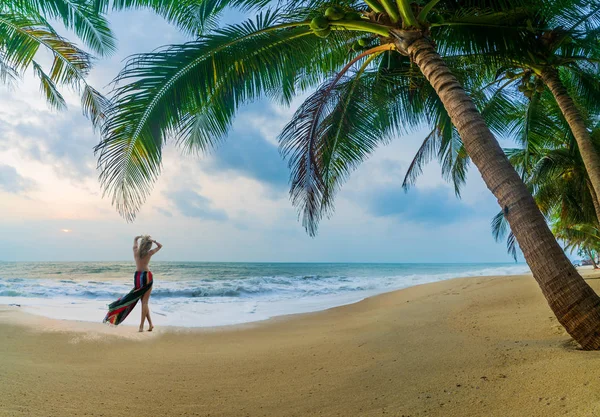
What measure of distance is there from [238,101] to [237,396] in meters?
3.68

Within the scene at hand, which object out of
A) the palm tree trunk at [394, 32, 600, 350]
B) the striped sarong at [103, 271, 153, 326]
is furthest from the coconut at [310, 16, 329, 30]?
the striped sarong at [103, 271, 153, 326]

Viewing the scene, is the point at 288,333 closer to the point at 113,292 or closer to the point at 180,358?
the point at 180,358

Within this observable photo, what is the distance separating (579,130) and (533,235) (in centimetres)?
321

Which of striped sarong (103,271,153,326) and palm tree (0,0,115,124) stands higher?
palm tree (0,0,115,124)

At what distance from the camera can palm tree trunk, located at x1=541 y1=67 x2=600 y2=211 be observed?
4586mm

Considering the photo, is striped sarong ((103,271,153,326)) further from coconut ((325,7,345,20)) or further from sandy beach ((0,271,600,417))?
coconut ((325,7,345,20))

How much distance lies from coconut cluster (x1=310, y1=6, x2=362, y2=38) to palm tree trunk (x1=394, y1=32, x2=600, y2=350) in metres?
1.43

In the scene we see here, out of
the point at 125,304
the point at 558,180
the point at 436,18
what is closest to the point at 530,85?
the point at 436,18

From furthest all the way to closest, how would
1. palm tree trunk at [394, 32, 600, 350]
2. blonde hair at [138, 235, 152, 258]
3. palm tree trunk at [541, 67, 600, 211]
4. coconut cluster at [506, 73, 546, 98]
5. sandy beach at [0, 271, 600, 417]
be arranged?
blonde hair at [138, 235, 152, 258] → coconut cluster at [506, 73, 546, 98] → palm tree trunk at [541, 67, 600, 211] → palm tree trunk at [394, 32, 600, 350] → sandy beach at [0, 271, 600, 417]

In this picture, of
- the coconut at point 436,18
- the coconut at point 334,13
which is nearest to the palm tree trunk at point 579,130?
the coconut at point 436,18

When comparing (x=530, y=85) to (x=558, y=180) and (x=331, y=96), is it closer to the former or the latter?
(x=331, y=96)

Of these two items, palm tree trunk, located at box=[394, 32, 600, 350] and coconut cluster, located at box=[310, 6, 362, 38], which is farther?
coconut cluster, located at box=[310, 6, 362, 38]

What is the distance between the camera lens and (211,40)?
4.30m

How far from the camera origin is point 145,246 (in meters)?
6.48
